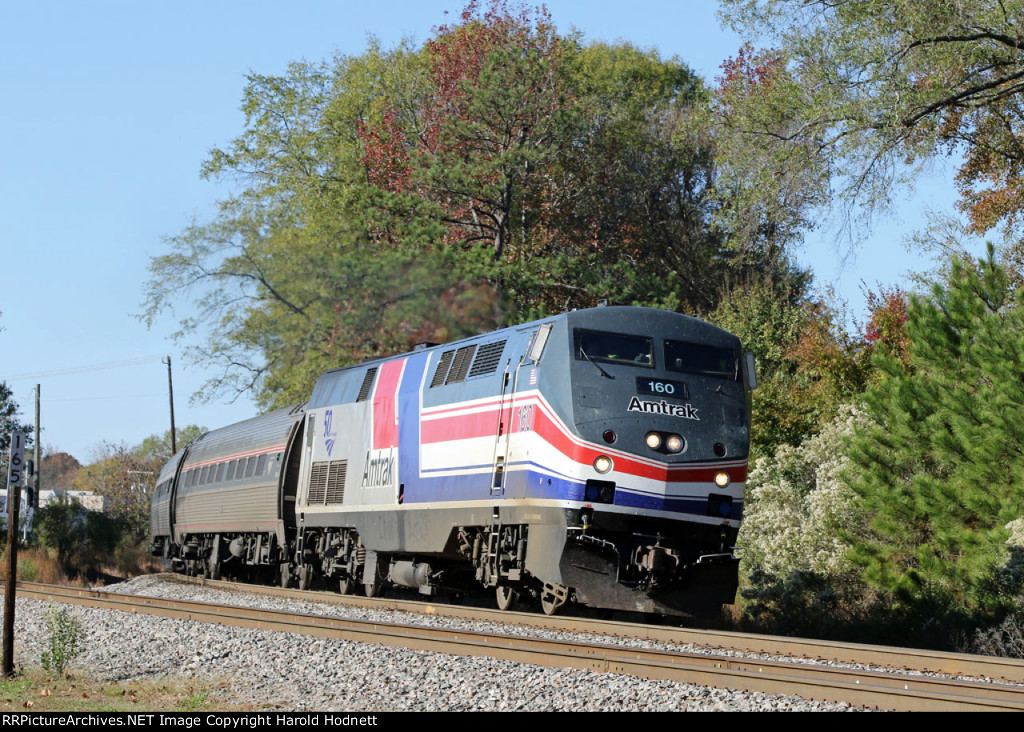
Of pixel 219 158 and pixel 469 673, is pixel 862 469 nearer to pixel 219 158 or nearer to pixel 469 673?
pixel 469 673

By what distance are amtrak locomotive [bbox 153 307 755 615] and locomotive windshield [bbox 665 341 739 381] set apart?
2 centimetres

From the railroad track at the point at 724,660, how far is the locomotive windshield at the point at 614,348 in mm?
3251

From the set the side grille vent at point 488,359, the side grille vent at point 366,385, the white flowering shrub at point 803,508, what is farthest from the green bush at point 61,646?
the white flowering shrub at point 803,508

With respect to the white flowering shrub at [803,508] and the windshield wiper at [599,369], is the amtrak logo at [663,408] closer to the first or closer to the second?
the windshield wiper at [599,369]

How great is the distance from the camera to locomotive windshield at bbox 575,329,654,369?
46.6 feet

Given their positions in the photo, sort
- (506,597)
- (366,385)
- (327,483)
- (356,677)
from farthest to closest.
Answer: (327,483) < (366,385) < (506,597) < (356,677)

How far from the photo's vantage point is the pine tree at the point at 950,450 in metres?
15.1

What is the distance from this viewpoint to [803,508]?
21.7m

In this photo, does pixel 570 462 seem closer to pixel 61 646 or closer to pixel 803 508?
pixel 61 646

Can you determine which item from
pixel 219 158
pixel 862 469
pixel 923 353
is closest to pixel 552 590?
pixel 862 469

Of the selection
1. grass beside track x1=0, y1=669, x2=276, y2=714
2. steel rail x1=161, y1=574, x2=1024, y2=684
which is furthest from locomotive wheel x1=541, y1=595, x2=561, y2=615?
grass beside track x1=0, y1=669, x2=276, y2=714

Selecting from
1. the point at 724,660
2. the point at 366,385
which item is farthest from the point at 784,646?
the point at 366,385

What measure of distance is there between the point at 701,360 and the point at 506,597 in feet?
14.9

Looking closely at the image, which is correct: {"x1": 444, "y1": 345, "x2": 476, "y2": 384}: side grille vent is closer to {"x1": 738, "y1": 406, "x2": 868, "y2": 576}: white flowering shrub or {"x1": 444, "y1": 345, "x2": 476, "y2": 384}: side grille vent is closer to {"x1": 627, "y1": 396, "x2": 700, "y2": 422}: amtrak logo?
{"x1": 627, "y1": 396, "x2": 700, "y2": 422}: amtrak logo
